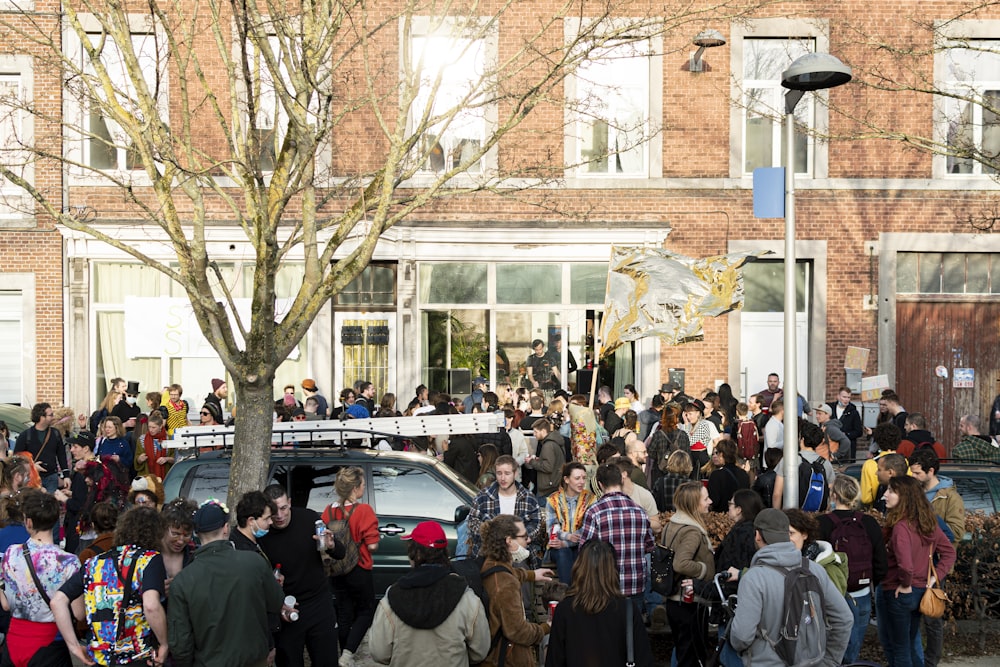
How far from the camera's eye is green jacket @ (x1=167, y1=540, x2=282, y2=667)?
6.00m

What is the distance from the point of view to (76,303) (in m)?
19.4

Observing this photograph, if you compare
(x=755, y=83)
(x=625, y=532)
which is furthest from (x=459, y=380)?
(x=625, y=532)

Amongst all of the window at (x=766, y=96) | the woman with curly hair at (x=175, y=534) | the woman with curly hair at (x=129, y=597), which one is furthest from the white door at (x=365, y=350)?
the woman with curly hair at (x=129, y=597)

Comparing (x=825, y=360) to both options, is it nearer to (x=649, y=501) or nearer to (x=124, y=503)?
(x=649, y=501)

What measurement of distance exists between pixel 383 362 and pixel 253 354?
416 inches

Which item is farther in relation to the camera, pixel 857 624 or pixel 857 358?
pixel 857 358

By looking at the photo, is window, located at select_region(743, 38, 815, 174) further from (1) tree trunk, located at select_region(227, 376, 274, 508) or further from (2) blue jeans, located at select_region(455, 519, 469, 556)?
(2) blue jeans, located at select_region(455, 519, 469, 556)

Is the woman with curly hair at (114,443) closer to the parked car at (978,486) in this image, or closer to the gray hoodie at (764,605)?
the gray hoodie at (764,605)

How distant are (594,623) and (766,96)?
53.1 feet

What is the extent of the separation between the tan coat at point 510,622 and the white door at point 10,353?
15762 millimetres

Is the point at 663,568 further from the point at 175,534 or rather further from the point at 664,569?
the point at 175,534

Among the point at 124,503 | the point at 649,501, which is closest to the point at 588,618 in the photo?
the point at 649,501

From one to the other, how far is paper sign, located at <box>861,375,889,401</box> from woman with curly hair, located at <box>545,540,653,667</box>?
1358cm

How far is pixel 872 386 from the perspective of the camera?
18.6 metres
